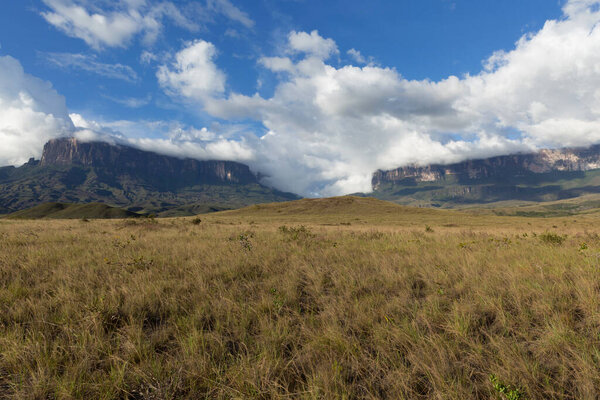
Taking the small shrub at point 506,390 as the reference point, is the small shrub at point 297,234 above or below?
below

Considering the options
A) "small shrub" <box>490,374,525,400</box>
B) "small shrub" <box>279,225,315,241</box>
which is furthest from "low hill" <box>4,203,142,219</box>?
"small shrub" <box>490,374,525,400</box>

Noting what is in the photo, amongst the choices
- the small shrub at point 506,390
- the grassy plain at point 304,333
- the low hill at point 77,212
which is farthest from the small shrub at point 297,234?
the low hill at point 77,212

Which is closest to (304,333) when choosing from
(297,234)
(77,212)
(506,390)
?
(506,390)

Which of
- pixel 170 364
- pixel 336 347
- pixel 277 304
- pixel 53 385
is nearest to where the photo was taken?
pixel 53 385

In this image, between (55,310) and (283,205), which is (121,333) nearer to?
(55,310)

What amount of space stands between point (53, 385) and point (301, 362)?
2422mm

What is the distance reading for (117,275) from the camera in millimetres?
5793

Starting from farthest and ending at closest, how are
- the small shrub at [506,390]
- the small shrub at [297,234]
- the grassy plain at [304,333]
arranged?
1. the small shrub at [297,234]
2. the grassy plain at [304,333]
3. the small shrub at [506,390]

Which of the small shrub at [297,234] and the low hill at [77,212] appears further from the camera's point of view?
the low hill at [77,212]

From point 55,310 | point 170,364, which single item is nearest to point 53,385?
point 170,364

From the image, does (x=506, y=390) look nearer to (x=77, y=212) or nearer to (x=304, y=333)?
(x=304, y=333)

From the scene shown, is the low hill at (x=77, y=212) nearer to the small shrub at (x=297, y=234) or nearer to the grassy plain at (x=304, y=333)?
the small shrub at (x=297, y=234)

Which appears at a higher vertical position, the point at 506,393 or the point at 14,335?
the point at 14,335

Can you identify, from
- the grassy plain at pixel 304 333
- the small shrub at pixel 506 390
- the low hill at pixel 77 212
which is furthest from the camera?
the low hill at pixel 77 212
